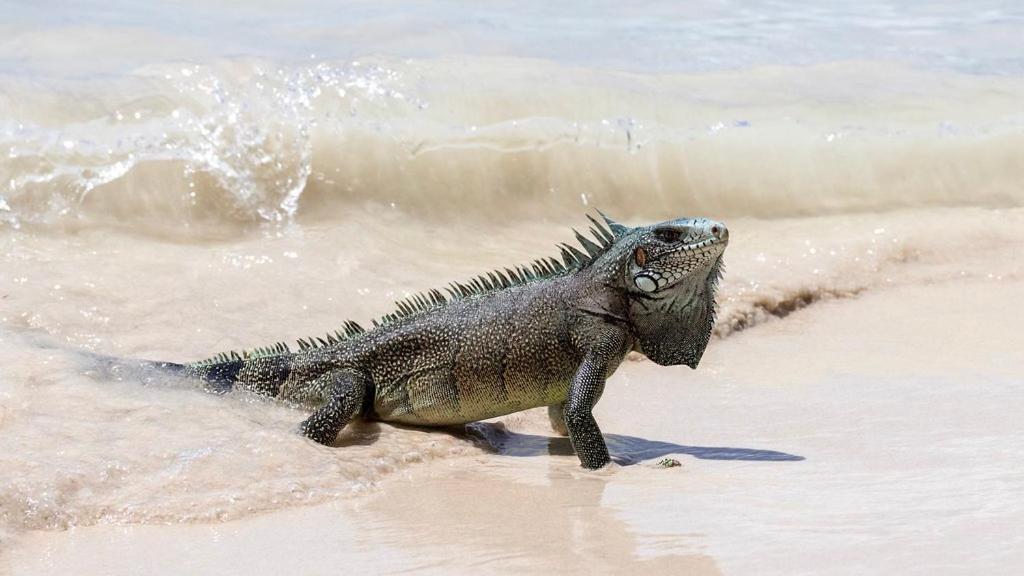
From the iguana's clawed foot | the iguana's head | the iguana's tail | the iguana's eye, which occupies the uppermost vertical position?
the iguana's eye

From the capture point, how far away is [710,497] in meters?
6.15

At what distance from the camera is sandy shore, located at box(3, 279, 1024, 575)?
16.8ft

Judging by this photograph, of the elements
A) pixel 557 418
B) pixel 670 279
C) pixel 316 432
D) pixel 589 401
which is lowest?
pixel 557 418

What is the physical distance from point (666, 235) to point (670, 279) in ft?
0.83

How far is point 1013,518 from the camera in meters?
5.19

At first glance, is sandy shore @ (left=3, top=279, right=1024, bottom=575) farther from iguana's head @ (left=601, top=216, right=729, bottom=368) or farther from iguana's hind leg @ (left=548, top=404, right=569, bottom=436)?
iguana's head @ (left=601, top=216, right=729, bottom=368)

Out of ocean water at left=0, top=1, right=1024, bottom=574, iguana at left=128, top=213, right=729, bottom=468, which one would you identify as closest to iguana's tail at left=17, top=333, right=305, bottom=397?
iguana at left=128, top=213, right=729, bottom=468

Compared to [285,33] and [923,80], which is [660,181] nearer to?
[923,80]

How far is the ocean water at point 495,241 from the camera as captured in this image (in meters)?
6.02

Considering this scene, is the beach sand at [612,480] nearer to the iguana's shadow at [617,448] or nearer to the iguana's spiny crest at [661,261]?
the iguana's shadow at [617,448]

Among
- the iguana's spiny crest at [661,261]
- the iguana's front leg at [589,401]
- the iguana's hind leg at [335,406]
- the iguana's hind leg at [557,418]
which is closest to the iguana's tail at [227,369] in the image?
the iguana's hind leg at [335,406]

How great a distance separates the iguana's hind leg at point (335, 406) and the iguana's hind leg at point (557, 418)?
1139mm

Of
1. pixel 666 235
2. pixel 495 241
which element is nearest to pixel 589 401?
pixel 666 235

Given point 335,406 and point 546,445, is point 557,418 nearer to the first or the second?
point 546,445
